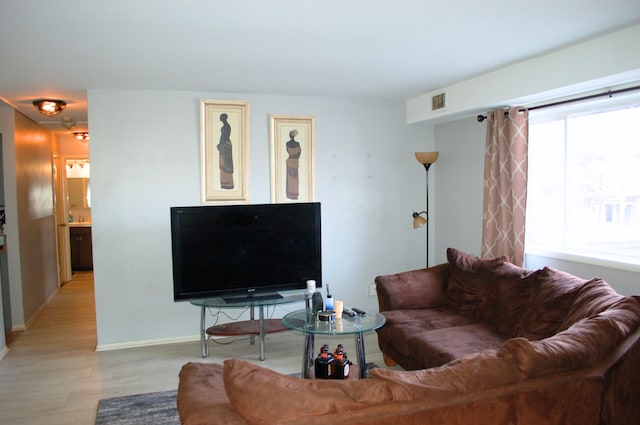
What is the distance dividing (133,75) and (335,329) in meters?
2.55

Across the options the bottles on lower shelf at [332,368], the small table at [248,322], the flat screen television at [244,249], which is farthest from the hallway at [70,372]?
the bottles on lower shelf at [332,368]

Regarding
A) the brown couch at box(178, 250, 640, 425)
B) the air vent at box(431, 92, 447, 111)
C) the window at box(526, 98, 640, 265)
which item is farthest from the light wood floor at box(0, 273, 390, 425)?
the air vent at box(431, 92, 447, 111)

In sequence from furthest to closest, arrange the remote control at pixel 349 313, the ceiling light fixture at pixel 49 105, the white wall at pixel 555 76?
the ceiling light fixture at pixel 49 105 → the remote control at pixel 349 313 → the white wall at pixel 555 76

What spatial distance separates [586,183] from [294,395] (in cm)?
334

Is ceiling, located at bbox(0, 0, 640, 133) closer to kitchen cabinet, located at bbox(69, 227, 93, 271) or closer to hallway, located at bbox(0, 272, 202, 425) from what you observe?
hallway, located at bbox(0, 272, 202, 425)

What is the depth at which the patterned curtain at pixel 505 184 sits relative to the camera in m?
4.29

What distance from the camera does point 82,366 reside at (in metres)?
4.35

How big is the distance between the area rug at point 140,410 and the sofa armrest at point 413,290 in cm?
185

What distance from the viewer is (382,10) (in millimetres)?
2602

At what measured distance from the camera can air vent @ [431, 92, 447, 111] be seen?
480cm

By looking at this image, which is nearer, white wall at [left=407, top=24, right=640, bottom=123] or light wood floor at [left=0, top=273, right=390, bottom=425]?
white wall at [left=407, top=24, right=640, bottom=123]

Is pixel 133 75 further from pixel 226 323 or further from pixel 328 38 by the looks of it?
pixel 226 323

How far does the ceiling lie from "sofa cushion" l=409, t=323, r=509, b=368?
197 cm

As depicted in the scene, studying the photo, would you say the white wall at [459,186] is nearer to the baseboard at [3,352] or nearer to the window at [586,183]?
the window at [586,183]
